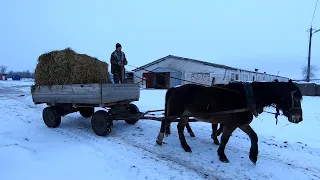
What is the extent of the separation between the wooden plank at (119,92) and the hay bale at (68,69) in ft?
2.84

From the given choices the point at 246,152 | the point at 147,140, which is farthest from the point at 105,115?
the point at 246,152

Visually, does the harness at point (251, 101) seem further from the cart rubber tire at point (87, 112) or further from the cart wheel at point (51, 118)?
the cart rubber tire at point (87, 112)

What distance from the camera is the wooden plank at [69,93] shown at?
250 inches

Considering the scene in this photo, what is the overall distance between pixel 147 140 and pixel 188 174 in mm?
2099

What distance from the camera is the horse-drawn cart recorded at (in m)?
6.42

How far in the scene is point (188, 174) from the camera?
14.4 feet

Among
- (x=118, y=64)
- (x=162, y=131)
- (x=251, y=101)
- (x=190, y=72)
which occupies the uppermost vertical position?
(x=190, y=72)

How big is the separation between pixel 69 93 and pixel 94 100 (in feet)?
3.33

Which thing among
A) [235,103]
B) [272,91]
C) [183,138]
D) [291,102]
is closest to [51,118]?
[183,138]

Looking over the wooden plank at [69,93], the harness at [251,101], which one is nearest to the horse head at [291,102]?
the harness at [251,101]

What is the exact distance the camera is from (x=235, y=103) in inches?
201

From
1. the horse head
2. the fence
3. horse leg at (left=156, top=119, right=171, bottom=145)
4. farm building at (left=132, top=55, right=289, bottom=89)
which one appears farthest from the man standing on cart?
the fence

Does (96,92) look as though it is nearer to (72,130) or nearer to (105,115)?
(105,115)

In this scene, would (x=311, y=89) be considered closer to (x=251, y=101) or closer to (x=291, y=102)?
(x=291, y=102)
